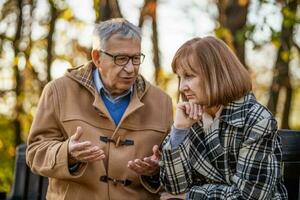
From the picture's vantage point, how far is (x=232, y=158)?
3896mm

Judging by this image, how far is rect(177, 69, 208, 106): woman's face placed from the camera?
3.91 metres

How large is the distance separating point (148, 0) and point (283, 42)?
179 cm

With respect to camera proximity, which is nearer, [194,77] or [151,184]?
[194,77]

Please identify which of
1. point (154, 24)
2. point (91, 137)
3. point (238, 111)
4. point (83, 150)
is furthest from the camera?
point (154, 24)

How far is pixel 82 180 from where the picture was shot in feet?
15.1

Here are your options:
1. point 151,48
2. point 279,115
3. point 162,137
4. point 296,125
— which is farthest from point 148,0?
point 296,125

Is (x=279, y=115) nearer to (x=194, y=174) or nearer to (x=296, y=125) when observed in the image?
(x=296, y=125)

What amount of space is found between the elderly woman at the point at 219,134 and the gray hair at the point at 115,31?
663 millimetres

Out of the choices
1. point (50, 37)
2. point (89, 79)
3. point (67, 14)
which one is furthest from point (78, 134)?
point (50, 37)

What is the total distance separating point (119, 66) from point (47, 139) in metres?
0.62

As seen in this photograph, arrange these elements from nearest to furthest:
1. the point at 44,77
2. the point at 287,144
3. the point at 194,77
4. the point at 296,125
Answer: the point at 194,77 < the point at 287,144 < the point at 44,77 < the point at 296,125

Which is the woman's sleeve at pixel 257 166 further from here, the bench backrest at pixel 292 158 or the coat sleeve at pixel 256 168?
the bench backrest at pixel 292 158

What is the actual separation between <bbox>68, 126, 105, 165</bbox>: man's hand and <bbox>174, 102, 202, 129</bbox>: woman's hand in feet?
1.53

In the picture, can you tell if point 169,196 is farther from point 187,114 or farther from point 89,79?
point 89,79
